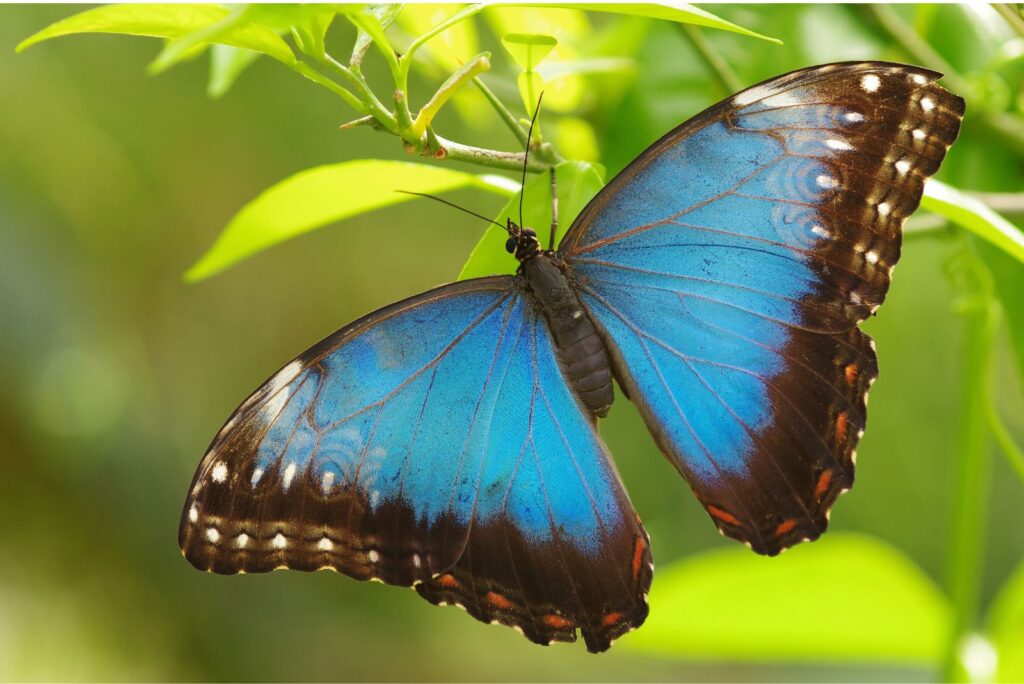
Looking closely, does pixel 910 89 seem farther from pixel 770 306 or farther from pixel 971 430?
pixel 971 430

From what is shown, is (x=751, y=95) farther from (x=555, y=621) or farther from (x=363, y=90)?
(x=555, y=621)

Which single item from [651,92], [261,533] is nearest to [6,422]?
[261,533]

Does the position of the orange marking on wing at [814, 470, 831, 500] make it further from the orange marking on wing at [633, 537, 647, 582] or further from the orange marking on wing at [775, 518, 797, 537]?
the orange marking on wing at [633, 537, 647, 582]

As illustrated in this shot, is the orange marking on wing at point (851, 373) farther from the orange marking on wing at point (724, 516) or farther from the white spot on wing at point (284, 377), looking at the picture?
the white spot on wing at point (284, 377)

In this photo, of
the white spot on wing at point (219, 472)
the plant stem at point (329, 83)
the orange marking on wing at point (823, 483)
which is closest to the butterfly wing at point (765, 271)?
the orange marking on wing at point (823, 483)

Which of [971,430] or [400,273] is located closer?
[971,430]
